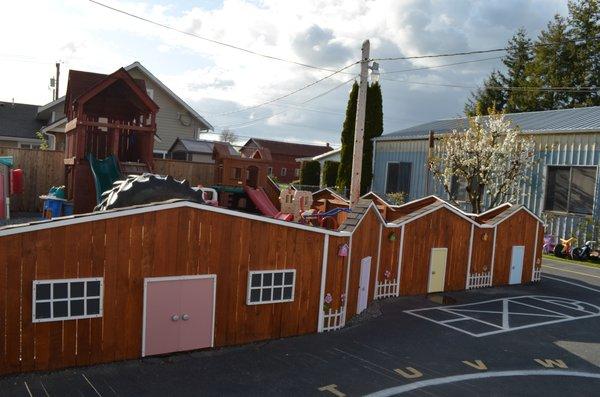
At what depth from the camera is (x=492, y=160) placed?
24.6 metres

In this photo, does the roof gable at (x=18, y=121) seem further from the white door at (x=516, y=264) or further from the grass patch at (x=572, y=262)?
the grass patch at (x=572, y=262)

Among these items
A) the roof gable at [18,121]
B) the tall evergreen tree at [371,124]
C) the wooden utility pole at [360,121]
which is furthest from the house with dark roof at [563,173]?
the roof gable at [18,121]

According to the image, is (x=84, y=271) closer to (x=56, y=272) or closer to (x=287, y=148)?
(x=56, y=272)

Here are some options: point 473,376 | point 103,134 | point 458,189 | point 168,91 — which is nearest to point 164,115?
point 168,91

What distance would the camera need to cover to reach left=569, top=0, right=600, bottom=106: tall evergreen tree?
4875 cm

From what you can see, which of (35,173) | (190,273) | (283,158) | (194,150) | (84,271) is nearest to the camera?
(84,271)

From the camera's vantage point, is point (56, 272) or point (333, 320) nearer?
point (56, 272)

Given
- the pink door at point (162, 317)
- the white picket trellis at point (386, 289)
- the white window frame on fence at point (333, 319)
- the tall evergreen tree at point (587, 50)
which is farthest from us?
the tall evergreen tree at point (587, 50)

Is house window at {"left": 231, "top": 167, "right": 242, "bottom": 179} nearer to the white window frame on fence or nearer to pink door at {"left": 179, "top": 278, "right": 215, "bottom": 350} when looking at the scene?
the white window frame on fence

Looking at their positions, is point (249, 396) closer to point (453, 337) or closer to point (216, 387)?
point (216, 387)

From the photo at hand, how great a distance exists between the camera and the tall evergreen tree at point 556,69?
51031 millimetres

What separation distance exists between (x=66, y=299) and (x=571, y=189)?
23.7 metres

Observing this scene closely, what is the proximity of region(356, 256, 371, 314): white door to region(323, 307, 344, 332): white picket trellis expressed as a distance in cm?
115

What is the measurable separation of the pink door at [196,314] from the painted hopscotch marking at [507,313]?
5953mm
